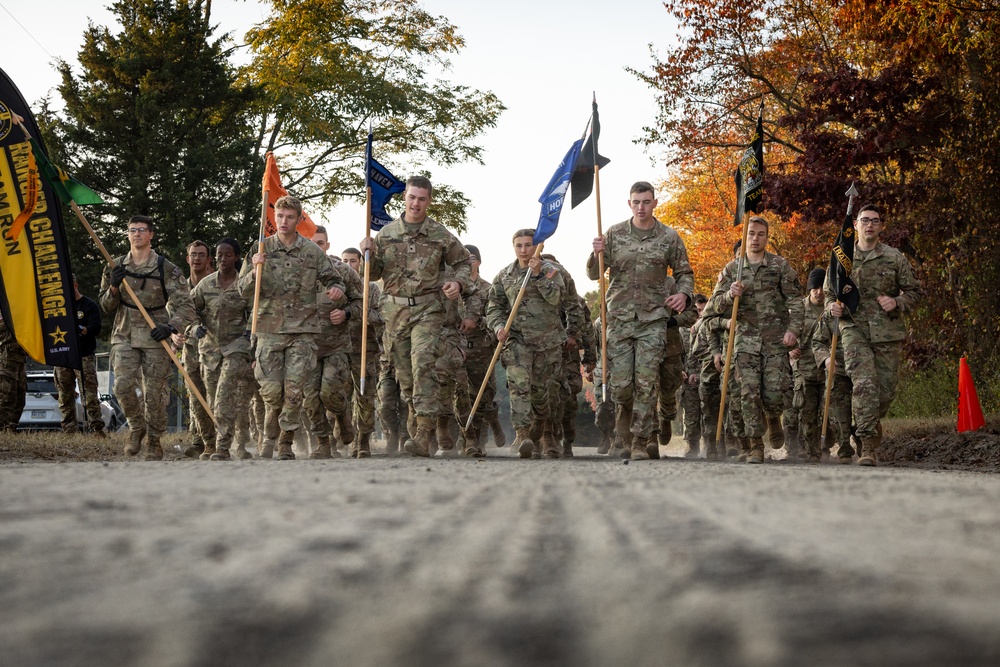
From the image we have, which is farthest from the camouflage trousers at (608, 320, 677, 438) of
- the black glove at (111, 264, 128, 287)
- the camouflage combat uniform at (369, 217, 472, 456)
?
the black glove at (111, 264, 128, 287)

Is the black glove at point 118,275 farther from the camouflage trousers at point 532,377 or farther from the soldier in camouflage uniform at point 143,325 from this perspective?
the camouflage trousers at point 532,377

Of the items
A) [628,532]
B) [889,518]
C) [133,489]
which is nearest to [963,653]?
[628,532]

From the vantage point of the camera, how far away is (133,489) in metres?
2.64

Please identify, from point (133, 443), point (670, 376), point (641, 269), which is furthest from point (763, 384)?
point (133, 443)

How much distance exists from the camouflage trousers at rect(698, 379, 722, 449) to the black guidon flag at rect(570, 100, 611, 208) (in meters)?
3.18

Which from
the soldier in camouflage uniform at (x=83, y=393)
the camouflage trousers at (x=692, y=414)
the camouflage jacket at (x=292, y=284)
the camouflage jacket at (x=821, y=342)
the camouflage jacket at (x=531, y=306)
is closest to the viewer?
the camouflage jacket at (x=292, y=284)

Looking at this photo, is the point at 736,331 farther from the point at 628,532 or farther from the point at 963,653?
the point at 963,653

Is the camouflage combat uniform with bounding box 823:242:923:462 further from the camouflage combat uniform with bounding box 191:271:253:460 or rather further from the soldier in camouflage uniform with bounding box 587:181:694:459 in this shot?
the camouflage combat uniform with bounding box 191:271:253:460

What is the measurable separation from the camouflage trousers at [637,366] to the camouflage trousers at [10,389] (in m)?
7.66

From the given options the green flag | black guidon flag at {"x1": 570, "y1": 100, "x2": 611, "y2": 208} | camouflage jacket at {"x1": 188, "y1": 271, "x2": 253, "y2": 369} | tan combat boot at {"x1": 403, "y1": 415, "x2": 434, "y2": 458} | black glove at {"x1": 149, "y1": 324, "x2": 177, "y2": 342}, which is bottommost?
tan combat boot at {"x1": 403, "y1": 415, "x2": 434, "y2": 458}

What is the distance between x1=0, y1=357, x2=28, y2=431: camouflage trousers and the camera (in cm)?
1338

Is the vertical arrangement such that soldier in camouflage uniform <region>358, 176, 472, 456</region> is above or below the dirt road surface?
above

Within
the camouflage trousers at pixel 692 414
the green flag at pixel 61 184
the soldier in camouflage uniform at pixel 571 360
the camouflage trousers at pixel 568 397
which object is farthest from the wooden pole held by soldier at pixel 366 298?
the camouflage trousers at pixel 692 414

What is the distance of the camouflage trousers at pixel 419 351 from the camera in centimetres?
977
